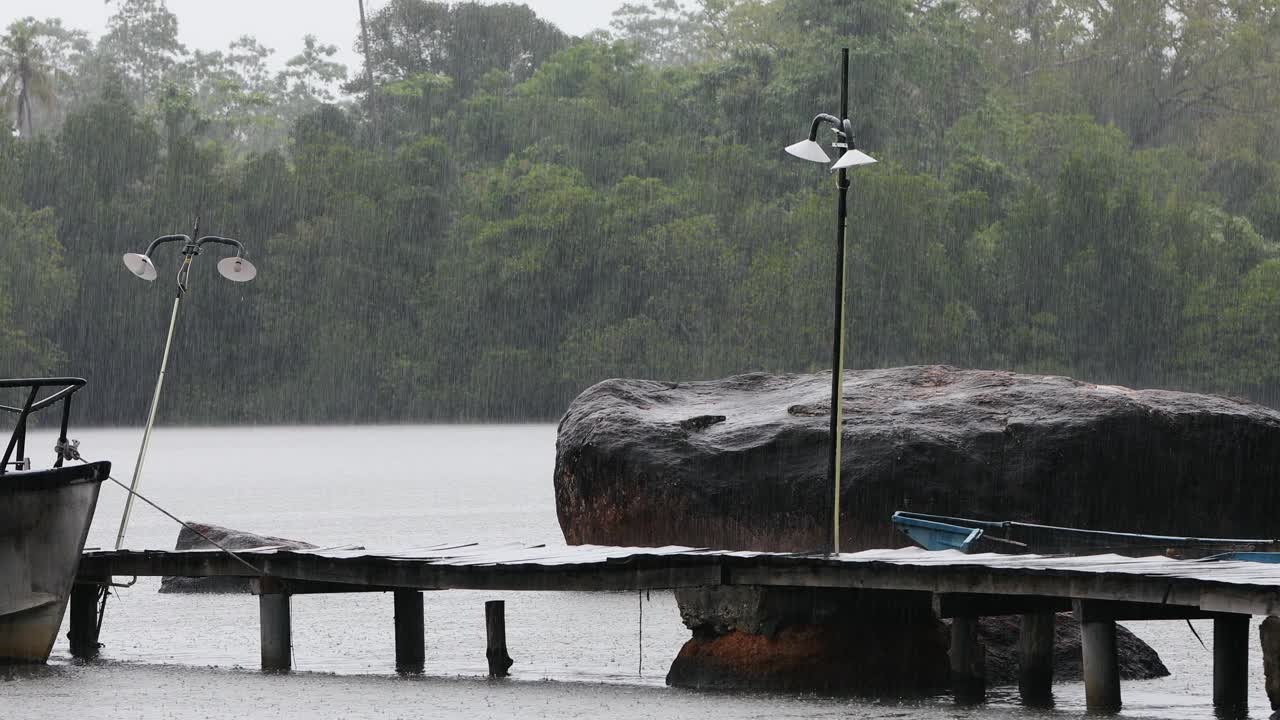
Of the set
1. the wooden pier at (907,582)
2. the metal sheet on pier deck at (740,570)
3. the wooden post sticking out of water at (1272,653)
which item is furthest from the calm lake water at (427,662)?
the wooden post sticking out of water at (1272,653)

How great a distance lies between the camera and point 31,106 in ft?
259

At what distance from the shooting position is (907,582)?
413 inches

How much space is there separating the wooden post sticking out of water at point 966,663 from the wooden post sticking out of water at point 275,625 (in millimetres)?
4331

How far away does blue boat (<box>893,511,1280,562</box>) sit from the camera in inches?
505

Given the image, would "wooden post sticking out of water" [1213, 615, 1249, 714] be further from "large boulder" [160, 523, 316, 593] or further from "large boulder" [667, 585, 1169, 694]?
"large boulder" [160, 523, 316, 593]

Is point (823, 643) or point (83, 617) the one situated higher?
point (823, 643)

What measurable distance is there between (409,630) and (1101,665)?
4.70 m

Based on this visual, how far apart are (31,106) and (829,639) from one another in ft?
241

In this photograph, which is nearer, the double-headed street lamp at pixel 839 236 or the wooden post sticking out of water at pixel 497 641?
the double-headed street lamp at pixel 839 236

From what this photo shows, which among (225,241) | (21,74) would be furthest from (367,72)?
(225,241)

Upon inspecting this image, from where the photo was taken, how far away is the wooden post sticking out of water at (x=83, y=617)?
13.6 metres

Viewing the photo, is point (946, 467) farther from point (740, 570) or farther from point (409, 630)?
point (409, 630)

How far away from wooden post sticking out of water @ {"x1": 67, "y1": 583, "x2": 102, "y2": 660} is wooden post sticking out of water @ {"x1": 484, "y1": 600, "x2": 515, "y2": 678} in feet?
9.94

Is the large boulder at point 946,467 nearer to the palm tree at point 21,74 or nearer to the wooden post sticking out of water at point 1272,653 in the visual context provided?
the wooden post sticking out of water at point 1272,653
